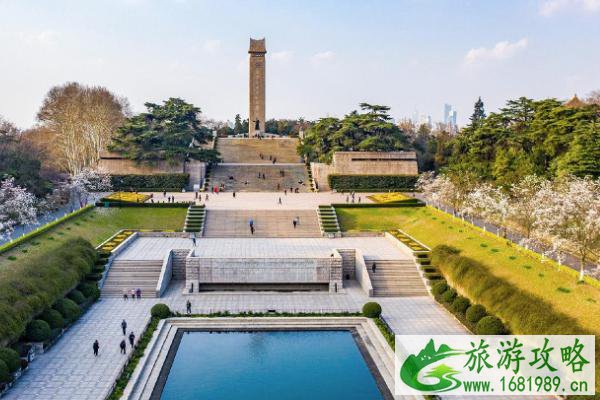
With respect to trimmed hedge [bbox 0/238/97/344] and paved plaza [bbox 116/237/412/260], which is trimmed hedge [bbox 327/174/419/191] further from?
trimmed hedge [bbox 0/238/97/344]

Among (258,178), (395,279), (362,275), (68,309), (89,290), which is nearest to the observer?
(68,309)

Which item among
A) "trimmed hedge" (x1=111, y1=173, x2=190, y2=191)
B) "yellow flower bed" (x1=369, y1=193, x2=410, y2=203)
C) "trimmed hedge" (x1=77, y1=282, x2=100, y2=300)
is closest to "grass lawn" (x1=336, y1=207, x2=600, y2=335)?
"yellow flower bed" (x1=369, y1=193, x2=410, y2=203)

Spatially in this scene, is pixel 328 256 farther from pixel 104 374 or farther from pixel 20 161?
pixel 20 161

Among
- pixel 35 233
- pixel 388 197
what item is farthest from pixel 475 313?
pixel 388 197

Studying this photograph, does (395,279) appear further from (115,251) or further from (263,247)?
(115,251)

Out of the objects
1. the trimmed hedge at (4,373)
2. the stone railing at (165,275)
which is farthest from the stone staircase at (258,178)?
the trimmed hedge at (4,373)

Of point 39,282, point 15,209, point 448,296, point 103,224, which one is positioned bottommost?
point 448,296

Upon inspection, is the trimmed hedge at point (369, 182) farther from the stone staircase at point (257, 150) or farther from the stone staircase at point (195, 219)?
the stone staircase at point (195, 219)

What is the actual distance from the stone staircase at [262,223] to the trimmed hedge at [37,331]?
1789 cm

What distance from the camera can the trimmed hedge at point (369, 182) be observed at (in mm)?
54312

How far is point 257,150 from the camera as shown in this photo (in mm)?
68625

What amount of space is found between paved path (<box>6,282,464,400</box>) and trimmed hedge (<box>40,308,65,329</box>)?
605 mm

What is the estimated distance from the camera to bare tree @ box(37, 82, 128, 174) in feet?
189

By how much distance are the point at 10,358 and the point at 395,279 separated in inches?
781
